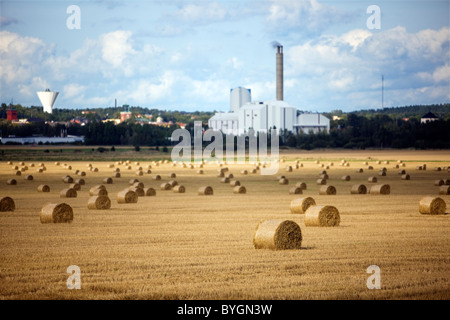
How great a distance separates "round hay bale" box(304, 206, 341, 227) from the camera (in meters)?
23.4

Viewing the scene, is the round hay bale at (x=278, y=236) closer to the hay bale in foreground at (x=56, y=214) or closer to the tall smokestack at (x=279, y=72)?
the hay bale in foreground at (x=56, y=214)

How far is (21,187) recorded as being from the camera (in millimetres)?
46000

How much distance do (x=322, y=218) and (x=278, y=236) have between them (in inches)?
231

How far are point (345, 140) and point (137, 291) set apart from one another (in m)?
130

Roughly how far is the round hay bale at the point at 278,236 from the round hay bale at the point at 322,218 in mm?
5308

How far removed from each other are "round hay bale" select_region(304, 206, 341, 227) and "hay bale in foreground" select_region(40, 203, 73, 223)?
7992 mm

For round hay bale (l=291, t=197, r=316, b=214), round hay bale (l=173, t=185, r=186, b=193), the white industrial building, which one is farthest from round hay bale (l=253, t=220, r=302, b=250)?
the white industrial building

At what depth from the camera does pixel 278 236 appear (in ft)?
58.4
